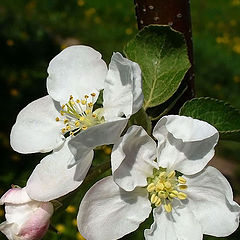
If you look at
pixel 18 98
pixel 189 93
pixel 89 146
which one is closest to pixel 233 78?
pixel 18 98

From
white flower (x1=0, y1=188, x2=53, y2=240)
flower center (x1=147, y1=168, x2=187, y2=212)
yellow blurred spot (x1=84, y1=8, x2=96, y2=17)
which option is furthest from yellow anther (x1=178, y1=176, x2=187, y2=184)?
yellow blurred spot (x1=84, y1=8, x2=96, y2=17)

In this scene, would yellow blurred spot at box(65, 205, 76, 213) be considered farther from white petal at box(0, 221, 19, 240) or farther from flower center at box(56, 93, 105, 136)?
white petal at box(0, 221, 19, 240)

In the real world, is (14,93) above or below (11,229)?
below

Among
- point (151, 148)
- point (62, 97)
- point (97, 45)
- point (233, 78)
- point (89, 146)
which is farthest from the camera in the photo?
point (97, 45)

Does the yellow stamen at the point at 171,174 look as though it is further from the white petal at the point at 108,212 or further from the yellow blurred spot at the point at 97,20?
the yellow blurred spot at the point at 97,20

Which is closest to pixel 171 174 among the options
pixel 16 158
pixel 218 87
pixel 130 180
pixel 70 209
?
pixel 130 180

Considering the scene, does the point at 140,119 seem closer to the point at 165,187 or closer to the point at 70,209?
the point at 165,187

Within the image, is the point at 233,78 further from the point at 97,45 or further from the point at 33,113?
the point at 33,113
